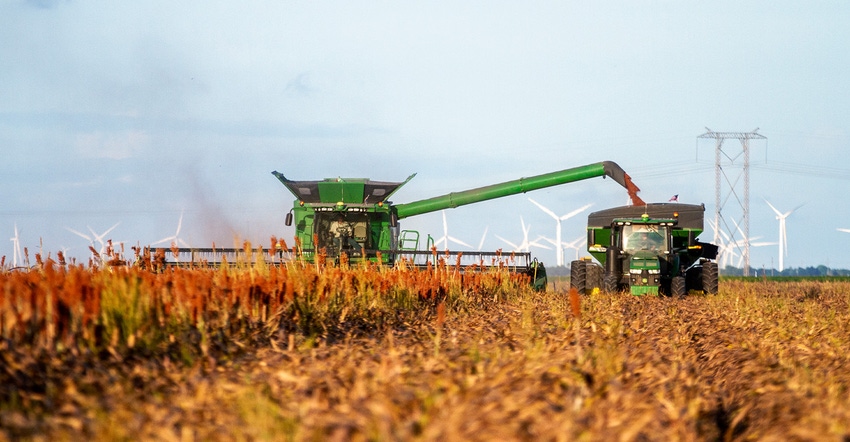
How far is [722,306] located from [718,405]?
9.89 metres

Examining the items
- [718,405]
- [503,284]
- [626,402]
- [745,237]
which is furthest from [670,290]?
[745,237]

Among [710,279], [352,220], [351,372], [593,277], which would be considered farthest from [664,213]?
[351,372]

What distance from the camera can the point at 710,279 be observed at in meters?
23.9

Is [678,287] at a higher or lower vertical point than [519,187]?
lower

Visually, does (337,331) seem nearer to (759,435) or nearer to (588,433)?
(759,435)

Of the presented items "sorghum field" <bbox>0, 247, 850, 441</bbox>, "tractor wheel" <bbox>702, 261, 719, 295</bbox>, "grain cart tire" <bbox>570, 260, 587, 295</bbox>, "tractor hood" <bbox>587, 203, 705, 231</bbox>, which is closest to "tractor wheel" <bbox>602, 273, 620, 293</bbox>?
"grain cart tire" <bbox>570, 260, 587, 295</bbox>

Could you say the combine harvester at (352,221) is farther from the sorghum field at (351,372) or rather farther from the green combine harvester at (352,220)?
the sorghum field at (351,372)

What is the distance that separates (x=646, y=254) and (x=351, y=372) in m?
17.7

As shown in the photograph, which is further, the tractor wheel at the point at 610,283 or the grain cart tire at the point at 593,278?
the grain cart tire at the point at 593,278

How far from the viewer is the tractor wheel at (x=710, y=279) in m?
23.7

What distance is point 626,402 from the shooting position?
15.8ft

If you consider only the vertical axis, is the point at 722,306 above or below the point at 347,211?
below

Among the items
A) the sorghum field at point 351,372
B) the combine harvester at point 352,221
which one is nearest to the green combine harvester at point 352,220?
the combine harvester at point 352,221

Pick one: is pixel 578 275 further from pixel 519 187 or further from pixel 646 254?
pixel 519 187
